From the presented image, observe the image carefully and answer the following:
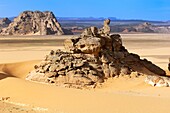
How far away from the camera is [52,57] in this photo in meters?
15.8

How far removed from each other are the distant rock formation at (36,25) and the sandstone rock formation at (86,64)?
83.6 m

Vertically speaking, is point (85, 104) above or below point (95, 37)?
below

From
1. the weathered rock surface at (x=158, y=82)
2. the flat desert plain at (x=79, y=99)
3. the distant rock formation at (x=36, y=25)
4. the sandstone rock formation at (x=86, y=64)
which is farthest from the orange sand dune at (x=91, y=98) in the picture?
the distant rock formation at (x=36, y=25)

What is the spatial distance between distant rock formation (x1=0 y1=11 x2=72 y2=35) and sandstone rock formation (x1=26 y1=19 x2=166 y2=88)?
83.6 m

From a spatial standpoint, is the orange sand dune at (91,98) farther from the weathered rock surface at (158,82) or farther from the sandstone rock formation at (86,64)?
the sandstone rock formation at (86,64)

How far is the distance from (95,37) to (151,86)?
367cm

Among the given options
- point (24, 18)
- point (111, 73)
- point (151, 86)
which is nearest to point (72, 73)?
point (111, 73)

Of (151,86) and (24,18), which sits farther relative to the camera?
(24,18)

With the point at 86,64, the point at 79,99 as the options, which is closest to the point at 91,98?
the point at 79,99

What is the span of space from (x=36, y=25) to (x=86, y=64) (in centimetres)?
9185

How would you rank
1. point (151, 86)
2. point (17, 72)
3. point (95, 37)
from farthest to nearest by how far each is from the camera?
point (17, 72) → point (95, 37) → point (151, 86)

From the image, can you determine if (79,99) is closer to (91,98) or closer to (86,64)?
(91,98)

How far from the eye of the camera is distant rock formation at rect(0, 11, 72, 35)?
102525mm

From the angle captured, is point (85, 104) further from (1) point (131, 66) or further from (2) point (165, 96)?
(1) point (131, 66)
